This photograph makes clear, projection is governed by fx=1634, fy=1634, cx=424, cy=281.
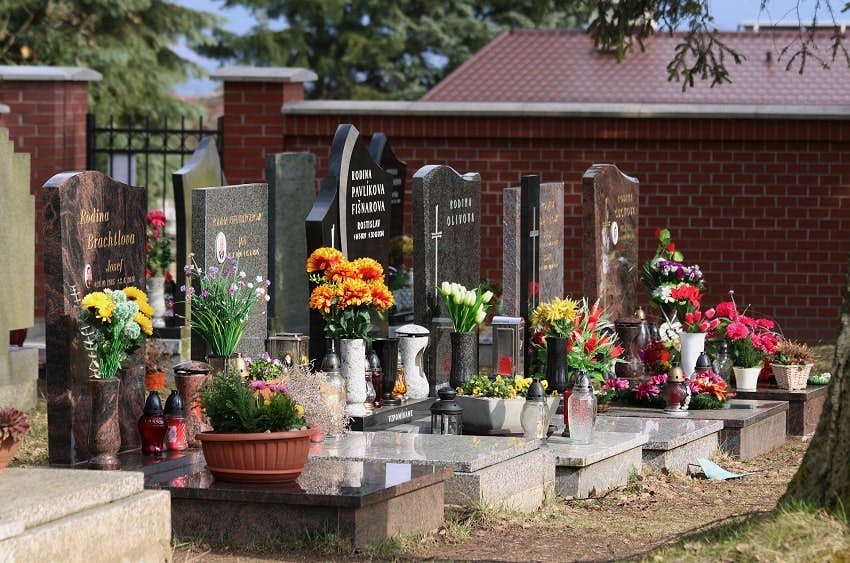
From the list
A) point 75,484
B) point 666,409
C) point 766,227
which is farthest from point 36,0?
point 75,484

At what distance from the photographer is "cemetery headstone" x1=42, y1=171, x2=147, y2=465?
810 centimetres

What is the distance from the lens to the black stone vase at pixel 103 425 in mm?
7875

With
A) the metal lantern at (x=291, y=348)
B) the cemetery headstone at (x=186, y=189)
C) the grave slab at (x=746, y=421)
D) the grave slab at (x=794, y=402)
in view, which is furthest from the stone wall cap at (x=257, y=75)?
the metal lantern at (x=291, y=348)

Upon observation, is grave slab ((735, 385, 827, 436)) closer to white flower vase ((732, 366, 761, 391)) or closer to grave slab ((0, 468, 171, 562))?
white flower vase ((732, 366, 761, 391))

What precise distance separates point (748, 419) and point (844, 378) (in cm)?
410

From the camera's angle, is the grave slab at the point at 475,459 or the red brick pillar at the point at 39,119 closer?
the grave slab at the point at 475,459

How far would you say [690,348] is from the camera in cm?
1080

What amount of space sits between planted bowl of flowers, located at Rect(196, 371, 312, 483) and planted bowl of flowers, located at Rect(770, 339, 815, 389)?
188 inches

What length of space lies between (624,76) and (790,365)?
560 inches

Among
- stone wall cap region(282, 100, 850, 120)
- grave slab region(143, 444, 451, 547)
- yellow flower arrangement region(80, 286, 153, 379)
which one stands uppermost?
stone wall cap region(282, 100, 850, 120)

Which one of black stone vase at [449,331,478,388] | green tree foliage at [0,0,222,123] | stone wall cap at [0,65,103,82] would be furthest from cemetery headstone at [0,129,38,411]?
green tree foliage at [0,0,222,123]

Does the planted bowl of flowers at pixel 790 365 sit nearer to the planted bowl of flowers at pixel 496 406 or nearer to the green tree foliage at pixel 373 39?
the planted bowl of flowers at pixel 496 406

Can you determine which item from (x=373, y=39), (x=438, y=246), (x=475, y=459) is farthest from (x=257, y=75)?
(x=373, y=39)

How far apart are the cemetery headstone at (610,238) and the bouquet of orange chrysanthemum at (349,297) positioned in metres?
2.62
